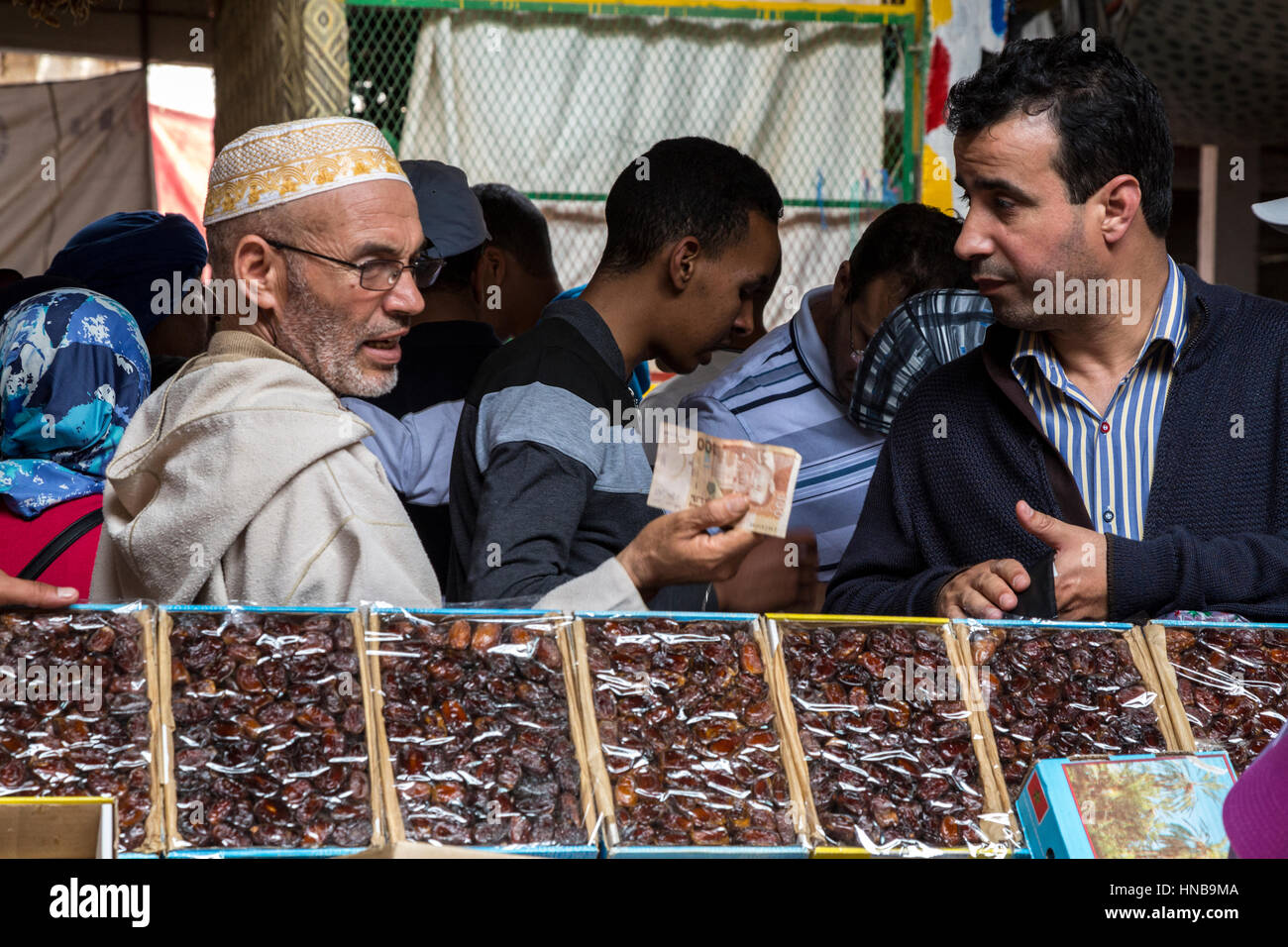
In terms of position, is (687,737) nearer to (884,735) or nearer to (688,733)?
(688,733)

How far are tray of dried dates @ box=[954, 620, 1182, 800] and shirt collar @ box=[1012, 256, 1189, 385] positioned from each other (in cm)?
58

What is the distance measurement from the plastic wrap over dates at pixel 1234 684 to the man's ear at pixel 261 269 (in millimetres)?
1561

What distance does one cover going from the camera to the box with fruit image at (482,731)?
5.09 ft

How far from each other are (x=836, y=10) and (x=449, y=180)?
1.95m

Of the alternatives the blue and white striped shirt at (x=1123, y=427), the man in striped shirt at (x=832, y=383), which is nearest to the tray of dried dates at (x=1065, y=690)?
the blue and white striped shirt at (x=1123, y=427)

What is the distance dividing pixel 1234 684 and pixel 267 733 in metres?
1.31

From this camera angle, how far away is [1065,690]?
1.81m

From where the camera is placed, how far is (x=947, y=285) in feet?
10.9

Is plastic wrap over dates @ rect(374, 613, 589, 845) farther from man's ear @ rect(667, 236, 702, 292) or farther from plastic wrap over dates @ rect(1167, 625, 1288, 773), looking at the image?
man's ear @ rect(667, 236, 702, 292)

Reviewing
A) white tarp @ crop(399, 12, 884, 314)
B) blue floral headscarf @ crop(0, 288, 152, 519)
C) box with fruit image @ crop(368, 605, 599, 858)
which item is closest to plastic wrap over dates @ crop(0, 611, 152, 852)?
box with fruit image @ crop(368, 605, 599, 858)

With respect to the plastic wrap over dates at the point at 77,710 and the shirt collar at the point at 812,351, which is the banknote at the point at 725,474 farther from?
the shirt collar at the point at 812,351

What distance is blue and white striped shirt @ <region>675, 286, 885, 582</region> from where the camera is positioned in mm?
3178

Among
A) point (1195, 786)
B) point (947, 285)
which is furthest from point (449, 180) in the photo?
point (1195, 786)
